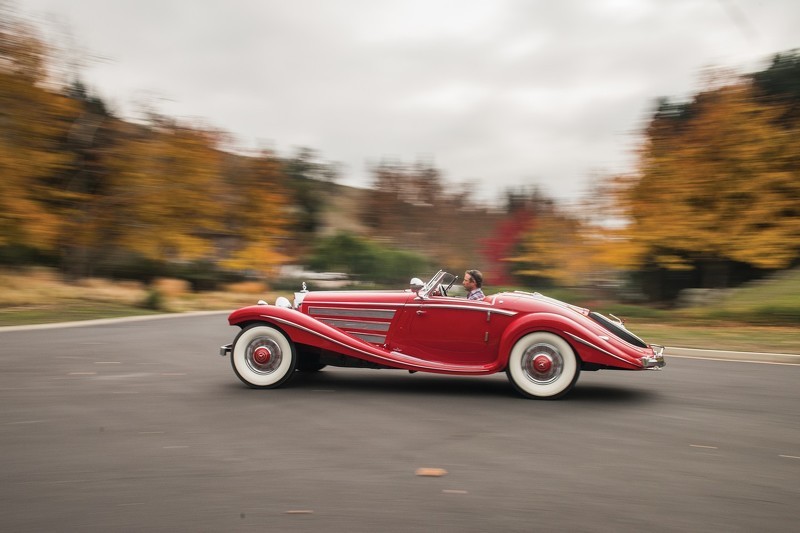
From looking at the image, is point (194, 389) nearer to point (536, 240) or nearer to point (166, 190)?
point (166, 190)

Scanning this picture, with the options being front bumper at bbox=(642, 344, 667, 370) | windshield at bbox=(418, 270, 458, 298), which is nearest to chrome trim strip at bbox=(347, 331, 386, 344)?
windshield at bbox=(418, 270, 458, 298)

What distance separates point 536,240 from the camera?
1187 inches

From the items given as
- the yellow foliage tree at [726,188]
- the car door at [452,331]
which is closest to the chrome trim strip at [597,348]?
the car door at [452,331]

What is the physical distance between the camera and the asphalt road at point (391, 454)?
3.88m

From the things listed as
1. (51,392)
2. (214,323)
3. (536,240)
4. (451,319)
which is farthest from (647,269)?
(51,392)

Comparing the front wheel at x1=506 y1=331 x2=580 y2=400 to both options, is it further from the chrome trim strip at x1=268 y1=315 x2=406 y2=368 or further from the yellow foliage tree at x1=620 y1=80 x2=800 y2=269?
the yellow foliage tree at x1=620 y1=80 x2=800 y2=269

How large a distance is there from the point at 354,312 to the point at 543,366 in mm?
2160

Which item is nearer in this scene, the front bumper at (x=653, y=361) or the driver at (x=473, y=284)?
the front bumper at (x=653, y=361)

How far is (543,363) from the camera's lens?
7.26m

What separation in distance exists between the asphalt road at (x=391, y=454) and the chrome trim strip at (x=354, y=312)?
83 centimetres

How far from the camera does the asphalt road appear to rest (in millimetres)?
3883

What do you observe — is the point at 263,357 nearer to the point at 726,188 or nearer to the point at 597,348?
the point at 597,348

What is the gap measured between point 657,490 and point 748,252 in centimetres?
1838

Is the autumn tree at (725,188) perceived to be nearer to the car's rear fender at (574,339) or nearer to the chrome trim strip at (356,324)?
the car's rear fender at (574,339)
